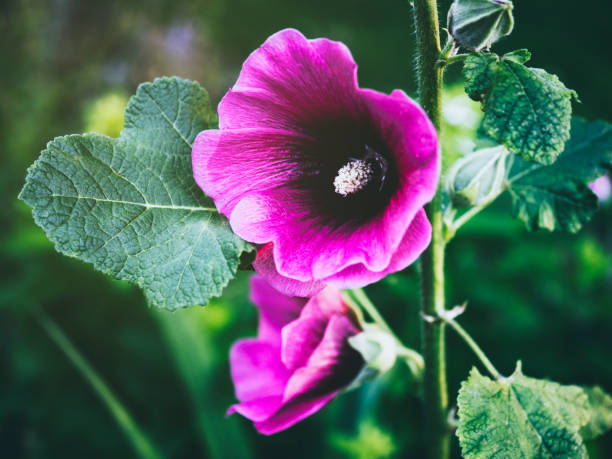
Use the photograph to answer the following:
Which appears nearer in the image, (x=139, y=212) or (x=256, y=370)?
(x=139, y=212)

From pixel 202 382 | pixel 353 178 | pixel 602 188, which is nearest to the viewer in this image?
pixel 353 178

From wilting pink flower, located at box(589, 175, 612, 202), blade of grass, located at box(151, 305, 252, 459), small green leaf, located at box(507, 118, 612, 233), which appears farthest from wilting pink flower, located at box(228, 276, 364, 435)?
wilting pink flower, located at box(589, 175, 612, 202)

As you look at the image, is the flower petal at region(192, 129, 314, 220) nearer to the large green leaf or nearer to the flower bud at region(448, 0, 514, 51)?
the large green leaf

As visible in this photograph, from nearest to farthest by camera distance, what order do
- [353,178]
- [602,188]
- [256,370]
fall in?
[353,178]
[256,370]
[602,188]

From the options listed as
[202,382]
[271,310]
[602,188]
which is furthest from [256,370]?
[602,188]

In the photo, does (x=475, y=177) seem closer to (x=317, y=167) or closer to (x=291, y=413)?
(x=317, y=167)

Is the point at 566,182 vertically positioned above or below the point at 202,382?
above

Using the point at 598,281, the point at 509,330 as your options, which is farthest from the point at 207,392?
the point at 598,281
